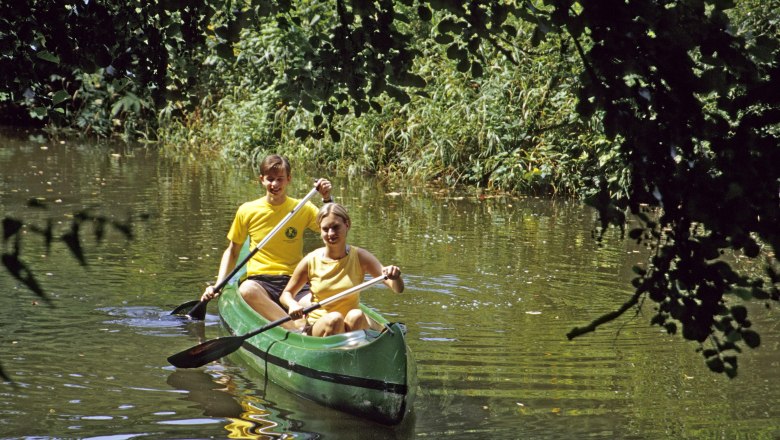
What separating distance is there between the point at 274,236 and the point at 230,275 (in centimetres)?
49

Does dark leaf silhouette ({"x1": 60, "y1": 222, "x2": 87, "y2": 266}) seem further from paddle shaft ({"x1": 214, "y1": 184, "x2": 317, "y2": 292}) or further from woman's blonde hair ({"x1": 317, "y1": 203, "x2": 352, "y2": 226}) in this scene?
paddle shaft ({"x1": 214, "y1": 184, "x2": 317, "y2": 292})

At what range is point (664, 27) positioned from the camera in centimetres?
303

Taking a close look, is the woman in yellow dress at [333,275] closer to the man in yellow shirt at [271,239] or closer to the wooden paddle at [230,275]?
the man in yellow shirt at [271,239]

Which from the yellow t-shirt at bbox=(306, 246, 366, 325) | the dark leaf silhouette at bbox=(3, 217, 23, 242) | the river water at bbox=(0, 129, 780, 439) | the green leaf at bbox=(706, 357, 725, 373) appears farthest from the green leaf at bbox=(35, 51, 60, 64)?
the yellow t-shirt at bbox=(306, 246, 366, 325)

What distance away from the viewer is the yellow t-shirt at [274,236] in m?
7.88

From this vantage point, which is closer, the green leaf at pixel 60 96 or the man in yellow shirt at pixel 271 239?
the green leaf at pixel 60 96

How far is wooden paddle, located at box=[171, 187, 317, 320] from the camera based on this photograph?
25.4 ft

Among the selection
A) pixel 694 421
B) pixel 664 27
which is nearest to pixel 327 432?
pixel 694 421

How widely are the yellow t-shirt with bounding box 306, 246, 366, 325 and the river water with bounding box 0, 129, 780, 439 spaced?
615mm

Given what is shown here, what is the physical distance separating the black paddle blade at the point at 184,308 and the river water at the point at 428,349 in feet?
0.39

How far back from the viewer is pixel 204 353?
23.0ft

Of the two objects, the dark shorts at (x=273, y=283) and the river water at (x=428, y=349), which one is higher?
the dark shorts at (x=273, y=283)

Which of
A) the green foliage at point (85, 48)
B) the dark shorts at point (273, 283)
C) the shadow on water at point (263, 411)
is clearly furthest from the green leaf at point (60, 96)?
the dark shorts at point (273, 283)

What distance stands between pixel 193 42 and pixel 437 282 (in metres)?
5.71
